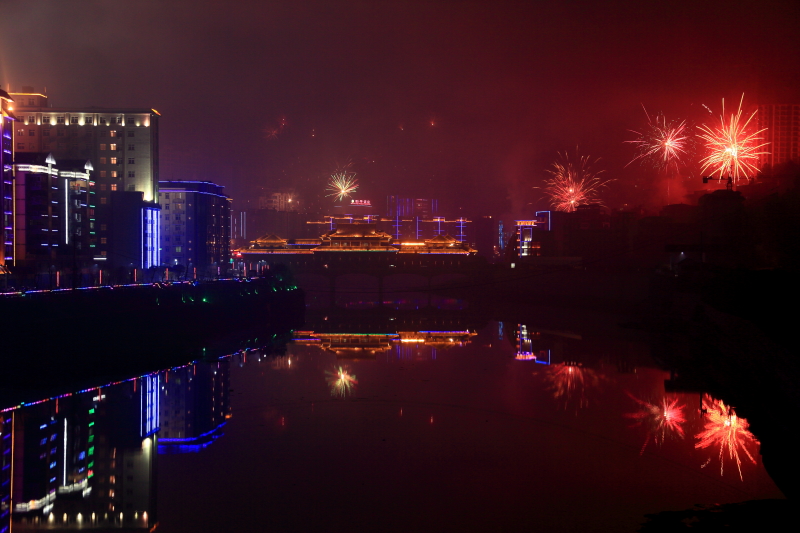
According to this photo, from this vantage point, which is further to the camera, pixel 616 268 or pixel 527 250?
pixel 527 250

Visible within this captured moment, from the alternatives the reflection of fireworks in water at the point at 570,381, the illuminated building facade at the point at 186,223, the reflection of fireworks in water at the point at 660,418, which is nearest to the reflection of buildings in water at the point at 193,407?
the reflection of fireworks in water at the point at 570,381

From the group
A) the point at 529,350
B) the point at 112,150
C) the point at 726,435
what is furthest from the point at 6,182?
the point at 726,435

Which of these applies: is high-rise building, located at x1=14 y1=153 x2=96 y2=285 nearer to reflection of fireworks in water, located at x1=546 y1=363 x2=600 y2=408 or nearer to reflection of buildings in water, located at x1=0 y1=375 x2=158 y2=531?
reflection of buildings in water, located at x1=0 y1=375 x2=158 y2=531

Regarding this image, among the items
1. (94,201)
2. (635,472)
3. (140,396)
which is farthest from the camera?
(94,201)

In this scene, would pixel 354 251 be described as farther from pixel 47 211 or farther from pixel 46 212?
pixel 46 212

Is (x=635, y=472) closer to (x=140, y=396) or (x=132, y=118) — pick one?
(x=140, y=396)

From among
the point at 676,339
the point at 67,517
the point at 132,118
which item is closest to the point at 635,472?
the point at 67,517
